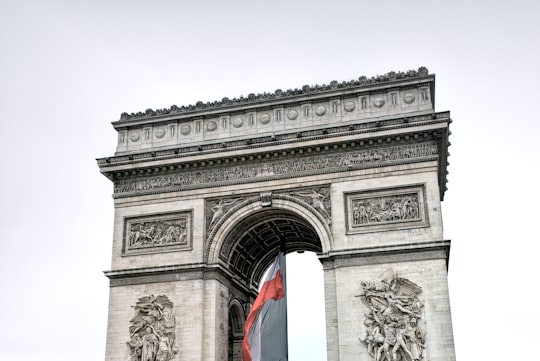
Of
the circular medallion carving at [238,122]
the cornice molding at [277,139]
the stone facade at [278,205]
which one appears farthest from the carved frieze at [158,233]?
the circular medallion carving at [238,122]

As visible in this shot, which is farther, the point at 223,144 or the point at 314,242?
the point at 314,242

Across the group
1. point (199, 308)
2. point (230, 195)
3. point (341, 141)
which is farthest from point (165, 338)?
point (341, 141)

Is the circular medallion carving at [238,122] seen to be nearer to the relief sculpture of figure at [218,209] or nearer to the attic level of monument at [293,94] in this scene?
the attic level of monument at [293,94]

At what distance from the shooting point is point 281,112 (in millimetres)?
26266

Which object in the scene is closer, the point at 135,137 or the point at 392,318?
the point at 392,318

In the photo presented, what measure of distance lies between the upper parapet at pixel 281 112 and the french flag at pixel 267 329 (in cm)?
569

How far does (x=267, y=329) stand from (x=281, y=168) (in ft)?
18.0

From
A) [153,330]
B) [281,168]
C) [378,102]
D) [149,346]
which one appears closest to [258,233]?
[281,168]

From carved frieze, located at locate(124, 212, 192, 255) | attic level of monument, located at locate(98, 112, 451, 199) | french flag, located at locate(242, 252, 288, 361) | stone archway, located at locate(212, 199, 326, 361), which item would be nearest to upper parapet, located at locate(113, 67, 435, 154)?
attic level of monument, located at locate(98, 112, 451, 199)

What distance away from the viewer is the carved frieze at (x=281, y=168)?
24344 mm

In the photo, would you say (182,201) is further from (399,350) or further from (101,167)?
(399,350)

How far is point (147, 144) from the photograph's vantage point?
89.3ft

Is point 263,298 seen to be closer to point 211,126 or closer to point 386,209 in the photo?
point 386,209

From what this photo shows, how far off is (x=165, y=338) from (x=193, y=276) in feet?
7.18
